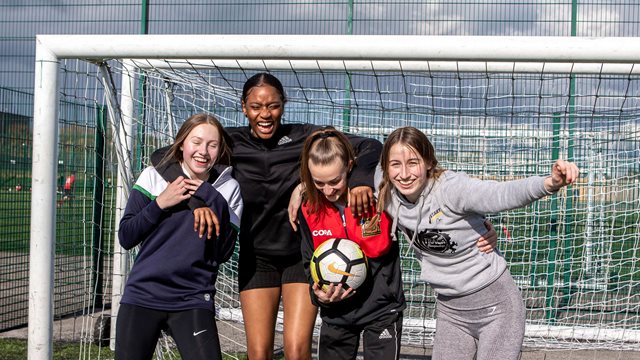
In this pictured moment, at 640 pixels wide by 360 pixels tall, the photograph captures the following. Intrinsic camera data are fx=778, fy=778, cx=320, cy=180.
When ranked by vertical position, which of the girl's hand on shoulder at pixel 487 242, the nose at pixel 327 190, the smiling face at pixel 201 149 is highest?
the smiling face at pixel 201 149

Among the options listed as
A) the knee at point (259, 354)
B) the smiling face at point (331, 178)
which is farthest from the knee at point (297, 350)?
the smiling face at point (331, 178)

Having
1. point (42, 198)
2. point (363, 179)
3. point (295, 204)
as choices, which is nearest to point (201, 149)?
point (295, 204)

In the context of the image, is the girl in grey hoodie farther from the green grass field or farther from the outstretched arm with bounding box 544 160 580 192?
the green grass field

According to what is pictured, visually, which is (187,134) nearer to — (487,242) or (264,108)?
(264,108)

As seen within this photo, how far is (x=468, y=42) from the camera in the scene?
3760 millimetres

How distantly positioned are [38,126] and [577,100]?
4.60m

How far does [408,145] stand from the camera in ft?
11.3

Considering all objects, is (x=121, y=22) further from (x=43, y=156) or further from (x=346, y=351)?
(x=346, y=351)

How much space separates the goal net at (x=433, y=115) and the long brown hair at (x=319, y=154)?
1.61ft

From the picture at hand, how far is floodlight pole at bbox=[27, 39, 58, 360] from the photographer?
411cm

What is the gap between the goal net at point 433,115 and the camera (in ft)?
13.0

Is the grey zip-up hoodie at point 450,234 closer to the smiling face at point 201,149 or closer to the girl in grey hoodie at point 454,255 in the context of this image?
the girl in grey hoodie at point 454,255

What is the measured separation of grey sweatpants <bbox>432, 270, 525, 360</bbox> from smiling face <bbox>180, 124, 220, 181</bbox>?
1.27 meters

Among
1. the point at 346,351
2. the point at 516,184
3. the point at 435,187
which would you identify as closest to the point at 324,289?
the point at 346,351
